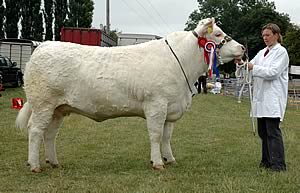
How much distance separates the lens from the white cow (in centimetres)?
702

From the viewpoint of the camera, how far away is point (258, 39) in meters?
67.6

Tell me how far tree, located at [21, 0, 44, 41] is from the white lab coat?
3673 centimetres

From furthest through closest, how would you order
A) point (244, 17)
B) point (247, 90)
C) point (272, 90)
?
point (244, 17) < point (247, 90) < point (272, 90)

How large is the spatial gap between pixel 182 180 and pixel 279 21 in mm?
68989

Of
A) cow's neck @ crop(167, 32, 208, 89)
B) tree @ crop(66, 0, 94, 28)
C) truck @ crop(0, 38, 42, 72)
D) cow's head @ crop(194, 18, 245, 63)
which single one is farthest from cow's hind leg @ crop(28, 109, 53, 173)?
tree @ crop(66, 0, 94, 28)

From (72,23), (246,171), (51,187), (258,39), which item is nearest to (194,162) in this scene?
(246,171)

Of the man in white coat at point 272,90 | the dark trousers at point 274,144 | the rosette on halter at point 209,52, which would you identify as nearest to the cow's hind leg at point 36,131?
the rosette on halter at point 209,52

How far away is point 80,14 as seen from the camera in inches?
1593

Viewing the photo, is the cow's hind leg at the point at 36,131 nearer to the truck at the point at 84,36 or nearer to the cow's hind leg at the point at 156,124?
the cow's hind leg at the point at 156,124

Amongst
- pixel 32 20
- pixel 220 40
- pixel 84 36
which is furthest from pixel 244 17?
pixel 220 40

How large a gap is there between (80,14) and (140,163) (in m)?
34.1

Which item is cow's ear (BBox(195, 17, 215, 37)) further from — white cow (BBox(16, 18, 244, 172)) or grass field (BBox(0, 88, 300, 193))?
grass field (BBox(0, 88, 300, 193))

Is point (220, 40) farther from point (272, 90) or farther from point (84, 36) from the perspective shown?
point (84, 36)

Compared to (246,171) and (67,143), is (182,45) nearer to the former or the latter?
(246,171)
